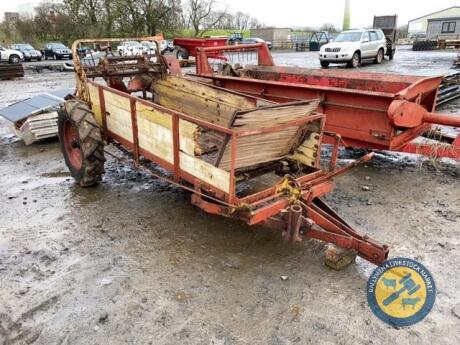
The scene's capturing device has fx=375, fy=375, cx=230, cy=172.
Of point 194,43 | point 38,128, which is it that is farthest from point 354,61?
point 38,128

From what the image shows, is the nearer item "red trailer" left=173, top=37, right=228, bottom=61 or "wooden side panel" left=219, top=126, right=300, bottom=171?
"wooden side panel" left=219, top=126, right=300, bottom=171

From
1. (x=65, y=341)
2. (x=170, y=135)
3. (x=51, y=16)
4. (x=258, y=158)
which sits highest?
(x=51, y=16)

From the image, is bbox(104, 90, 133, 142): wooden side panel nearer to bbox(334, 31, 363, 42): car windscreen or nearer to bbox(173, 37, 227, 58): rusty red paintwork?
bbox(334, 31, 363, 42): car windscreen

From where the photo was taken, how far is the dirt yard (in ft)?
8.59

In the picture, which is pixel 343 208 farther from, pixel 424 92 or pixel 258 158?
pixel 424 92

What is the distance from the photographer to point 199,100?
16.0 ft

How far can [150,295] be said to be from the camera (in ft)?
9.70

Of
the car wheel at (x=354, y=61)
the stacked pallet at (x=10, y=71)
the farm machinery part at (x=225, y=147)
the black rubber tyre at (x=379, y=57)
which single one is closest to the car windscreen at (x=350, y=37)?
the car wheel at (x=354, y=61)

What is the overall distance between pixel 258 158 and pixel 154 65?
2766mm

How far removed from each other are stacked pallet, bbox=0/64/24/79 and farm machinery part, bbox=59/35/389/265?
14.7m

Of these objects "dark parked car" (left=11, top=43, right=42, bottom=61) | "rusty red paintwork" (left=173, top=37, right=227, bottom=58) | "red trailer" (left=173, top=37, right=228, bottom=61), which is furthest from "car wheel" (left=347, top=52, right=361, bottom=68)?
"dark parked car" (left=11, top=43, right=42, bottom=61)

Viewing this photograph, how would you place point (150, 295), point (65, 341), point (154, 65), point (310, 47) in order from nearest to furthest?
point (65, 341) → point (150, 295) → point (154, 65) → point (310, 47)

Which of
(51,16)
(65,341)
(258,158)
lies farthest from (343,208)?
(51,16)

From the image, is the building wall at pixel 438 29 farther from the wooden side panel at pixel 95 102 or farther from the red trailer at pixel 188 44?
the wooden side panel at pixel 95 102
